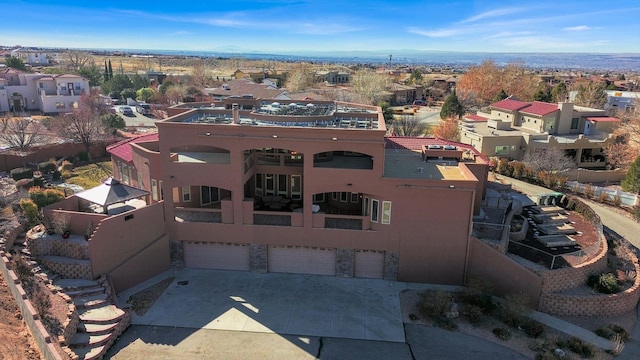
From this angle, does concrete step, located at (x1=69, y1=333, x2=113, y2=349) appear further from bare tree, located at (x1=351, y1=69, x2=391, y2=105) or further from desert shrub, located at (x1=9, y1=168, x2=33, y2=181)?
bare tree, located at (x1=351, y1=69, x2=391, y2=105)

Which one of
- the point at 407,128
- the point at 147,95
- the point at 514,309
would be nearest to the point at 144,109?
the point at 147,95

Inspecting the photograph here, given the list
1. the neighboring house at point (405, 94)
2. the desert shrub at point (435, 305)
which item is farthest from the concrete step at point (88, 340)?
the neighboring house at point (405, 94)

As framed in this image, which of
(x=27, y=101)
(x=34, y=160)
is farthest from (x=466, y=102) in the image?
(x=27, y=101)

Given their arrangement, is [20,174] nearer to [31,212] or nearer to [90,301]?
[31,212]

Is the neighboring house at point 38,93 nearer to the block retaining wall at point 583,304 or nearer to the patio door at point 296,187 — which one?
the patio door at point 296,187

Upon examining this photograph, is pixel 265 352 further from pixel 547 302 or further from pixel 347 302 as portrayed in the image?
pixel 547 302

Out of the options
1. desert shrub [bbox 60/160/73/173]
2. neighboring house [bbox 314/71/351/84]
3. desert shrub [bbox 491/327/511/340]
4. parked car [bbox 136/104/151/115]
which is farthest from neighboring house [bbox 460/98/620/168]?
neighboring house [bbox 314/71/351/84]
